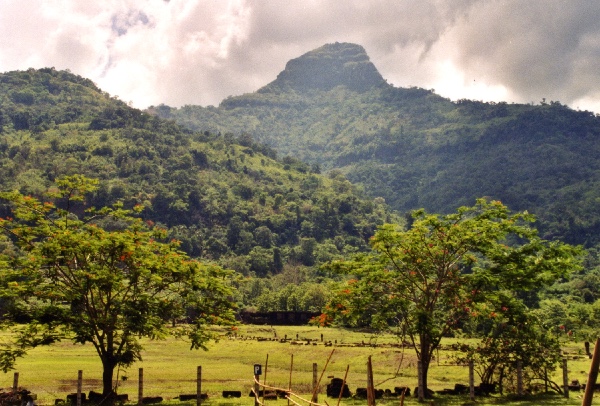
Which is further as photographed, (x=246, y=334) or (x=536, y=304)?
(x=536, y=304)

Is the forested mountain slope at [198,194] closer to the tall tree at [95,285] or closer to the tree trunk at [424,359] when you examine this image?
the tall tree at [95,285]

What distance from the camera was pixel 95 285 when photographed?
72.8ft

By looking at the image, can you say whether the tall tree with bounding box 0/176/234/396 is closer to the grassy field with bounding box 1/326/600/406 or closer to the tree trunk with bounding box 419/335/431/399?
the grassy field with bounding box 1/326/600/406

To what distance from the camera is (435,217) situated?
25062 mm

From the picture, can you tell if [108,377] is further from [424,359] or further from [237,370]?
[237,370]

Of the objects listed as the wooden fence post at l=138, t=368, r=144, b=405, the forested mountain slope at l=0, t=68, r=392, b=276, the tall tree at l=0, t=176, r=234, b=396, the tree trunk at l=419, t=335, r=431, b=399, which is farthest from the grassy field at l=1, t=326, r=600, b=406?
the forested mountain slope at l=0, t=68, r=392, b=276

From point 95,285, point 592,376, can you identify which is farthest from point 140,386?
point 592,376

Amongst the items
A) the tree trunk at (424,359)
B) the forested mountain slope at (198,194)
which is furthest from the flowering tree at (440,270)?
the forested mountain slope at (198,194)

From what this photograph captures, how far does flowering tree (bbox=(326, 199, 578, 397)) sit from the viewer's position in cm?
2380

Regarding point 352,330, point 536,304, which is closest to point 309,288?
point 352,330

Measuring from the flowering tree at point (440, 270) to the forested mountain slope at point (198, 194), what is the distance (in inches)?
4336

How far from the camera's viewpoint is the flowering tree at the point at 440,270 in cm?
2380

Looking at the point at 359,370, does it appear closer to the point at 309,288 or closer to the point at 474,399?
the point at 474,399

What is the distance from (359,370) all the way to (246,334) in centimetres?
3368
